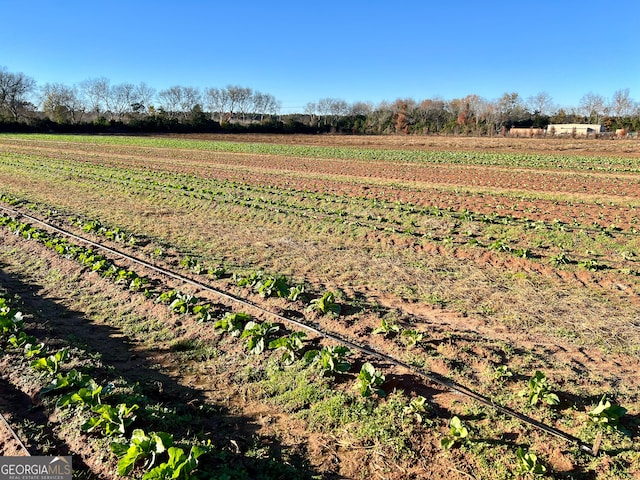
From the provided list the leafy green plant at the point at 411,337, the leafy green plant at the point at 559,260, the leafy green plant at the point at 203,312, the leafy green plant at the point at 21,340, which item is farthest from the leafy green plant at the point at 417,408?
the leafy green plant at the point at 559,260

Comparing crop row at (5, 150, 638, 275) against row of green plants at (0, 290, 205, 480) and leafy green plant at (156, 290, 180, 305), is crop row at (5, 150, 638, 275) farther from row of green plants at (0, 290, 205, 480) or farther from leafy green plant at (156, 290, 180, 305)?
row of green plants at (0, 290, 205, 480)

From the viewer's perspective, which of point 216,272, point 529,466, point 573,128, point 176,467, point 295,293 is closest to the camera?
point 176,467

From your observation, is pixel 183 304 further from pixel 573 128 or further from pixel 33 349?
pixel 573 128

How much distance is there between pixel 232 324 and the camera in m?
6.96

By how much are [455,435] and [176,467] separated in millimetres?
2849

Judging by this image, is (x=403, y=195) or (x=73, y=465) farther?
(x=403, y=195)

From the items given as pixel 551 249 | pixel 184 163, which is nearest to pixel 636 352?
pixel 551 249

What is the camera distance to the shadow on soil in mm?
4286

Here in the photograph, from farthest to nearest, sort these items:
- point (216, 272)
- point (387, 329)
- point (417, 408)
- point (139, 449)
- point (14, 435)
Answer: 1. point (216, 272)
2. point (387, 329)
3. point (417, 408)
4. point (14, 435)
5. point (139, 449)

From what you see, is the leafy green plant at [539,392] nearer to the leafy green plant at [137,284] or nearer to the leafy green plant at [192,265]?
the leafy green plant at [192,265]

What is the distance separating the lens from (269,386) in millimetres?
5719

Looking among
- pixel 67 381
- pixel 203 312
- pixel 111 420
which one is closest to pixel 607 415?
pixel 111 420

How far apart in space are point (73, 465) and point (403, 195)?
16.1 meters

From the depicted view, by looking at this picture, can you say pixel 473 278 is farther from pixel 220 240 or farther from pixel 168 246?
pixel 168 246
